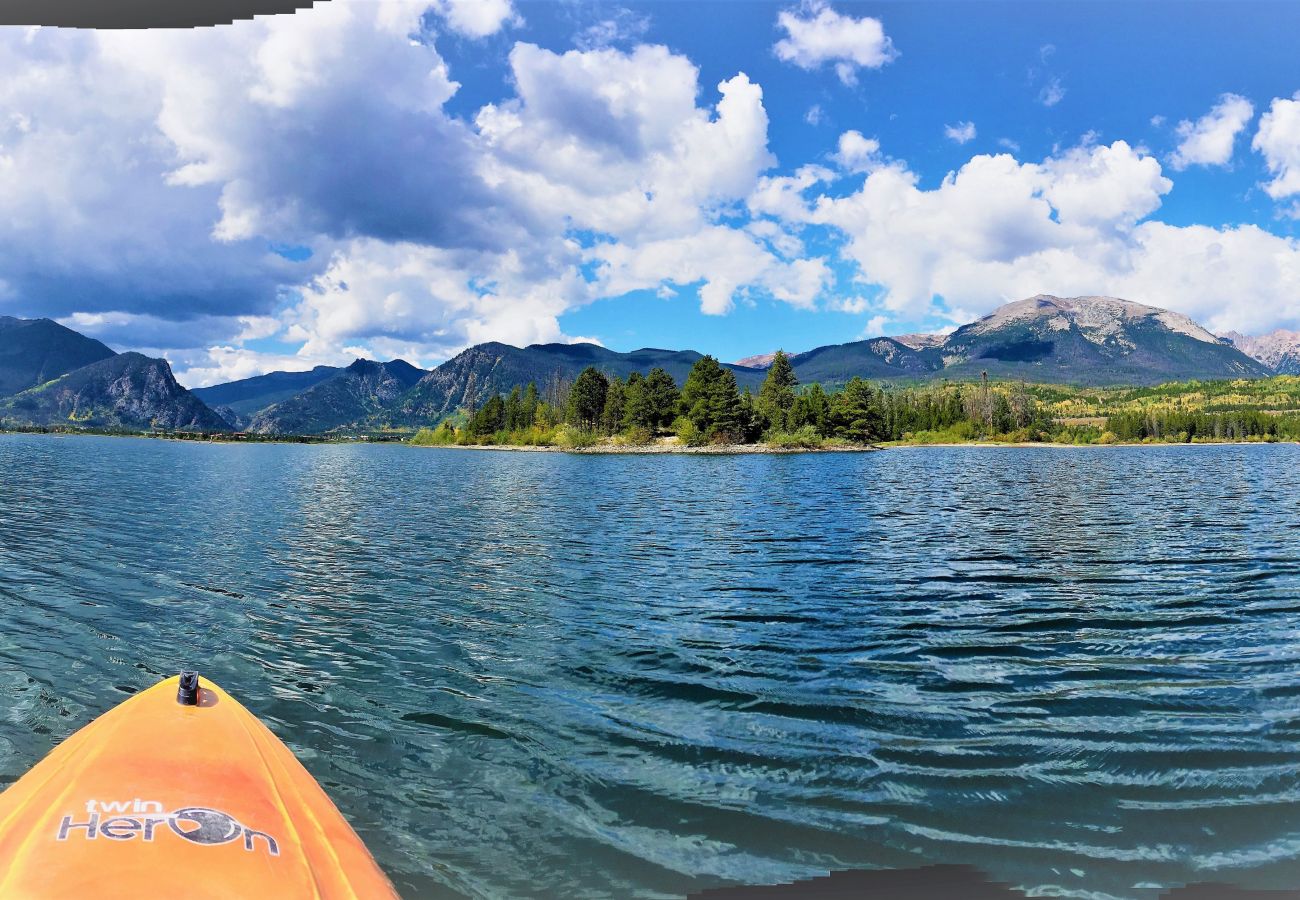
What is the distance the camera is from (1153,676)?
42.3 ft

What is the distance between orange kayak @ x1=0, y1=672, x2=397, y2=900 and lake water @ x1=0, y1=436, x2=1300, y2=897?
4.96 ft

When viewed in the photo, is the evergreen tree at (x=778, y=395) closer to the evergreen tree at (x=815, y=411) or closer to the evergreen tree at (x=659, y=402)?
the evergreen tree at (x=815, y=411)

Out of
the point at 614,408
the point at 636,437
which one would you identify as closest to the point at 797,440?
the point at 636,437

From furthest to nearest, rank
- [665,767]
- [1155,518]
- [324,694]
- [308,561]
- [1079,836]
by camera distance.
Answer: [1155,518], [308,561], [324,694], [665,767], [1079,836]

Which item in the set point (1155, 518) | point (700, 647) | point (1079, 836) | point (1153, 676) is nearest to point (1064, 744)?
point (1079, 836)

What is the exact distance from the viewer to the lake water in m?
7.80

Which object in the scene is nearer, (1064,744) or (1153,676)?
(1064,744)

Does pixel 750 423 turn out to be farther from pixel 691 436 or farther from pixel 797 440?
pixel 691 436

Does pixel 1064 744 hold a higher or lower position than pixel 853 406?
lower

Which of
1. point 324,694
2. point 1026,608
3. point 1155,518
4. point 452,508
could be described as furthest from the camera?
point 452,508

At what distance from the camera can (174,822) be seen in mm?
5805

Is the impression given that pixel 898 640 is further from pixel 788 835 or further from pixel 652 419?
pixel 652 419

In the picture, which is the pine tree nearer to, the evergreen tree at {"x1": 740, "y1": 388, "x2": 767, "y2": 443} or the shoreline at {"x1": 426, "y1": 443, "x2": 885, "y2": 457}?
the shoreline at {"x1": 426, "y1": 443, "x2": 885, "y2": 457}

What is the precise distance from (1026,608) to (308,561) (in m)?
24.3
